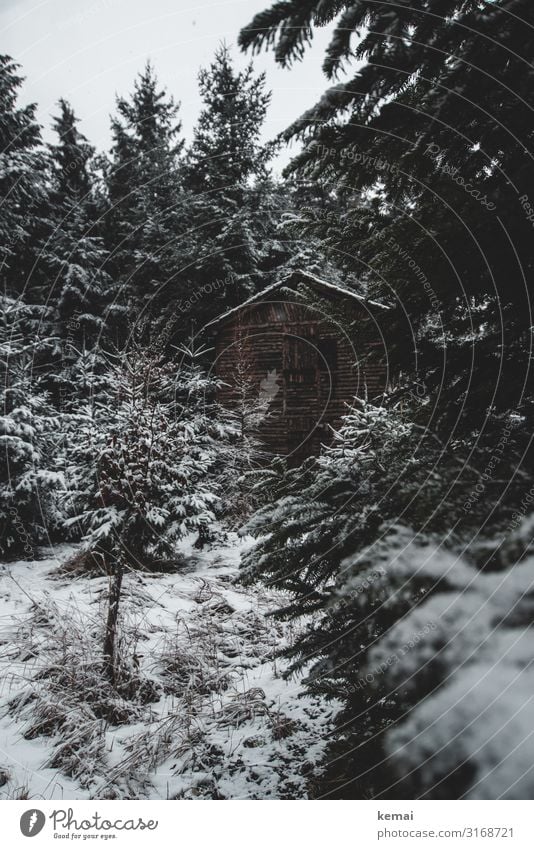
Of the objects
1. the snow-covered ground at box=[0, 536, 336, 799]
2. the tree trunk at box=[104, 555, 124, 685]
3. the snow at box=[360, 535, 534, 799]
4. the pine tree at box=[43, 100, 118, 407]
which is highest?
the pine tree at box=[43, 100, 118, 407]

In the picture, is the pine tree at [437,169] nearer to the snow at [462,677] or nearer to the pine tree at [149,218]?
the snow at [462,677]

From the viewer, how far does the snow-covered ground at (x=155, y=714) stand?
2.53m

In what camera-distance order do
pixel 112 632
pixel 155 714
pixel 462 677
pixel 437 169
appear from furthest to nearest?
1. pixel 112 632
2. pixel 155 714
3. pixel 437 169
4. pixel 462 677

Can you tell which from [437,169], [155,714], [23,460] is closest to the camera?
[437,169]

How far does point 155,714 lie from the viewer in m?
3.20

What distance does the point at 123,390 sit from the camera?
653 centimetres

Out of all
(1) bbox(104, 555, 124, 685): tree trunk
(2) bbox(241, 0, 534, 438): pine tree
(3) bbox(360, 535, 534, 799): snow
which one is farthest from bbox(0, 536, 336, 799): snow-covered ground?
(2) bbox(241, 0, 534, 438): pine tree

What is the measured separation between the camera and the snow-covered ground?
2.53 m

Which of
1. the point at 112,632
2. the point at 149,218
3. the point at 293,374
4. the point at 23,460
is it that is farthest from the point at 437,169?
the point at 149,218

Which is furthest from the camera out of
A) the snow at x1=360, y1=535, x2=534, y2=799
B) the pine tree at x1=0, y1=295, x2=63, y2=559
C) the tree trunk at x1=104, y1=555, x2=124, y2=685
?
the pine tree at x1=0, y1=295, x2=63, y2=559

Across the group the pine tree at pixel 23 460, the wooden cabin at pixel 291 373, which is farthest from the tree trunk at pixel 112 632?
the wooden cabin at pixel 291 373

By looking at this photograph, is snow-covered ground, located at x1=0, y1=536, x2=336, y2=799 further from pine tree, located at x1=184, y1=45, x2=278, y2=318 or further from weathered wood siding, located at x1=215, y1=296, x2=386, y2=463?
pine tree, located at x1=184, y1=45, x2=278, y2=318
